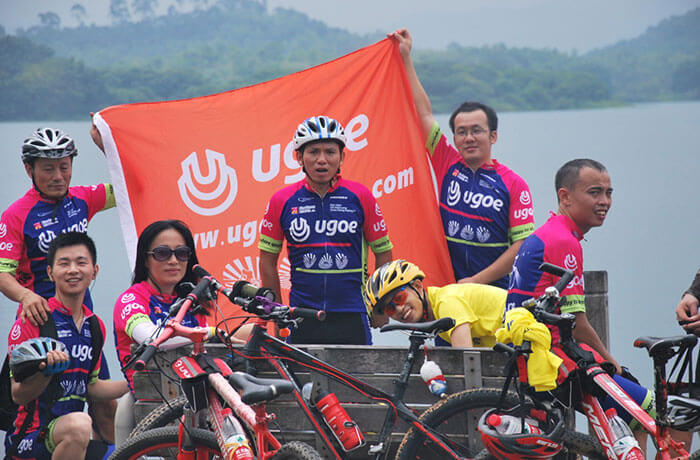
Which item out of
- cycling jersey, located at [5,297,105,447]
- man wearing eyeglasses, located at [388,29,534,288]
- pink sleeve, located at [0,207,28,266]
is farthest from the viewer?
man wearing eyeglasses, located at [388,29,534,288]

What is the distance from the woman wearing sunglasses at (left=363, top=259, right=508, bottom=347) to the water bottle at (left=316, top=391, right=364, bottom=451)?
51 centimetres

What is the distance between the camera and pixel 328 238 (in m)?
4.75

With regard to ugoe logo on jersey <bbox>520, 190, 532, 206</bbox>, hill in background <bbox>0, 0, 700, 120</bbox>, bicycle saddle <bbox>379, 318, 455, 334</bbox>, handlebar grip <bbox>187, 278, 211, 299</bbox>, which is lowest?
bicycle saddle <bbox>379, 318, 455, 334</bbox>

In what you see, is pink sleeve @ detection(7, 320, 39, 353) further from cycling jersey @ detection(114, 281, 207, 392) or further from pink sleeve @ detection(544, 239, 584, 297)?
pink sleeve @ detection(544, 239, 584, 297)

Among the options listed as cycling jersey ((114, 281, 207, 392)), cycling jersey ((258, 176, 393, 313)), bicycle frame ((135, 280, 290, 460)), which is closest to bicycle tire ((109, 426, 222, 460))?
bicycle frame ((135, 280, 290, 460))

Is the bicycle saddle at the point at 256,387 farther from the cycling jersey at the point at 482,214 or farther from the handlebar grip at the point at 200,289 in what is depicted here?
the cycling jersey at the point at 482,214

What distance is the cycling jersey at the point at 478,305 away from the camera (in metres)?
4.16

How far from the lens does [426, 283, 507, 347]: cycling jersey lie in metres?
4.16

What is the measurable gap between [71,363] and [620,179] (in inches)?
403

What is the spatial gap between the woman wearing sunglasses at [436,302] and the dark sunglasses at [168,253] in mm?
910

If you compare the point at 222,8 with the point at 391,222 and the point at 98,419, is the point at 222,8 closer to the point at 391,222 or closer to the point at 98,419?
the point at 391,222

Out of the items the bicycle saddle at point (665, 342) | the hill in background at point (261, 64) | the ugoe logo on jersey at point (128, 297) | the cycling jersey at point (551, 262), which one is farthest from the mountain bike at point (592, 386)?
the hill in background at point (261, 64)

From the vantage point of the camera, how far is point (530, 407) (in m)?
3.55

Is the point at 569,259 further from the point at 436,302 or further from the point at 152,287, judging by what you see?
the point at 152,287
